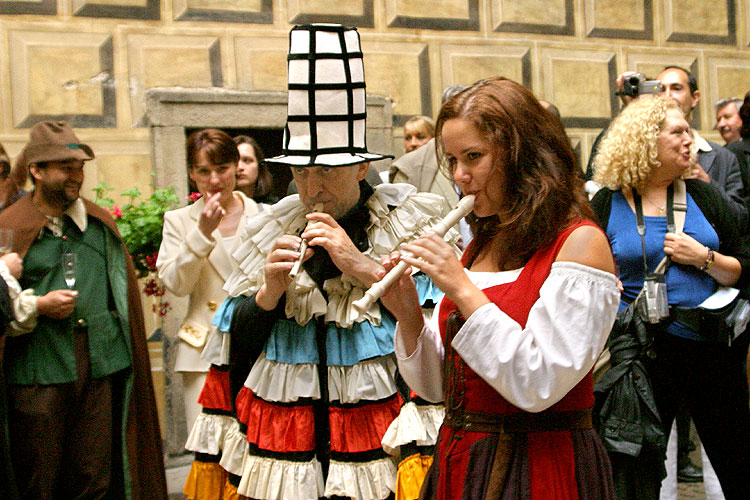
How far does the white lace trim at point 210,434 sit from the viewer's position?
311cm

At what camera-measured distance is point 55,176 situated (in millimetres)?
4031

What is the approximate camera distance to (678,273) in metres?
3.77

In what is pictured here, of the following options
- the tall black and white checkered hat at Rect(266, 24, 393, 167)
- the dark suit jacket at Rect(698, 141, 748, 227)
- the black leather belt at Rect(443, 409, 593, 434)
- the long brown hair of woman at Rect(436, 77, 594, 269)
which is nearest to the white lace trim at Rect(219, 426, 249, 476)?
the tall black and white checkered hat at Rect(266, 24, 393, 167)

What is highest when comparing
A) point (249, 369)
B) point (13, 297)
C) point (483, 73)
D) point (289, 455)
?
point (483, 73)

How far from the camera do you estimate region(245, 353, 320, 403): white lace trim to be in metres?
2.76

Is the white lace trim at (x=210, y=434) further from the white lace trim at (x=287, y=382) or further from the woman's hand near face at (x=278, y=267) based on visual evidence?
the woman's hand near face at (x=278, y=267)

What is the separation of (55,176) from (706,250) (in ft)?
9.36

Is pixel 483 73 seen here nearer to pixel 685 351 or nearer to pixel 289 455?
pixel 685 351

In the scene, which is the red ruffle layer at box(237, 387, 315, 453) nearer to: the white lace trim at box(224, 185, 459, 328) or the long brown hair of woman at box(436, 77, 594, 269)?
the white lace trim at box(224, 185, 459, 328)

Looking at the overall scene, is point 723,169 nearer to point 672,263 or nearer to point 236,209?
point 672,263

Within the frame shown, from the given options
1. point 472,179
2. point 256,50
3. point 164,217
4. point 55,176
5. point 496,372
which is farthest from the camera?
point 256,50

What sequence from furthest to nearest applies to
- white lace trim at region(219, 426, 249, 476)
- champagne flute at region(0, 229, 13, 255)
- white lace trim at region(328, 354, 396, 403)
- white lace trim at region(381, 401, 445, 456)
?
champagne flute at region(0, 229, 13, 255)
white lace trim at region(219, 426, 249, 476)
white lace trim at region(328, 354, 396, 403)
white lace trim at region(381, 401, 445, 456)

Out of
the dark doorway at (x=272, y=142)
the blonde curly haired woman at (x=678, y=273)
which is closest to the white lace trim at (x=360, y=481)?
the blonde curly haired woman at (x=678, y=273)

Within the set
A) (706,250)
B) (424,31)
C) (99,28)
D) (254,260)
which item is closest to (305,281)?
(254,260)
